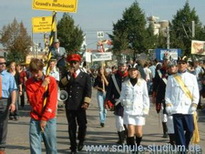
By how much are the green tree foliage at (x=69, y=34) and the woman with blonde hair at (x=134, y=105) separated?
159 feet

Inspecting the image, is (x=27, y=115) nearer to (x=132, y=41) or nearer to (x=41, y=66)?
(x=41, y=66)

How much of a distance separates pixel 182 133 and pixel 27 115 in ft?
31.3

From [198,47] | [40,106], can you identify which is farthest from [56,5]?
[198,47]

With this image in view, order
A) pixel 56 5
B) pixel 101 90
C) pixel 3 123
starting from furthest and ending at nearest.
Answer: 1. pixel 101 90
2. pixel 56 5
3. pixel 3 123

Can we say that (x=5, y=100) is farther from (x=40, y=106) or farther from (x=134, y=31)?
(x=134, y=31)

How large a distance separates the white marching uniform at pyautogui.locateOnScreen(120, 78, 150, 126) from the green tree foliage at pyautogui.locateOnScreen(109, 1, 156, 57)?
59938 millimetres

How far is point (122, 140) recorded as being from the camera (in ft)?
35.7

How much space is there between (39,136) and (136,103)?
2266 millimetres

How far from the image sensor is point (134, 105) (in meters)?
9.23

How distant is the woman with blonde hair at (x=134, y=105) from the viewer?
922 cm

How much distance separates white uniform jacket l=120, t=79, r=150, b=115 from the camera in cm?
923

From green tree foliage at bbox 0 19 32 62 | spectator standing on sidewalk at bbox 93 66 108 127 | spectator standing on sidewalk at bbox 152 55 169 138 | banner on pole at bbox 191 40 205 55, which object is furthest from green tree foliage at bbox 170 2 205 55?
spectator standing on sidewalk at bbox 152 55 169 138

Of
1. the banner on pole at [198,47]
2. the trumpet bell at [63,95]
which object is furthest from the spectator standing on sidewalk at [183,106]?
the banner on pole at [198,47]

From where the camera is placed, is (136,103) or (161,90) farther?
(161,90)
